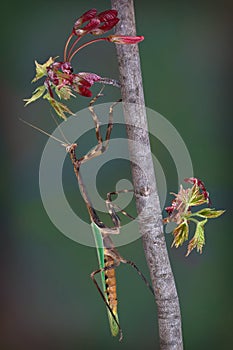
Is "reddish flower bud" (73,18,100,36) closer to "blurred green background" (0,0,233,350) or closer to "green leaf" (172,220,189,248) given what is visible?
"green leaf" (172,220,189,248)

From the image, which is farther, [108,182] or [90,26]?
[108,182]

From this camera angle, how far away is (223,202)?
3.22 feet

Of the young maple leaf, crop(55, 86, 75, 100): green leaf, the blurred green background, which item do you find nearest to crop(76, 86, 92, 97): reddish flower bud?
crop(55, 86, 75, 100): green leaf

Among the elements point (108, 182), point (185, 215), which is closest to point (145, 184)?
point (185, 215)

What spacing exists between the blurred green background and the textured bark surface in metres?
0.32

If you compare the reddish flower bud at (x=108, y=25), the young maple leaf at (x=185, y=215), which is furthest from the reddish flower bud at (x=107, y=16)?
the young maple leaf at (x=185, y=215)

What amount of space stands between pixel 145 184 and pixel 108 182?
12.8 inches

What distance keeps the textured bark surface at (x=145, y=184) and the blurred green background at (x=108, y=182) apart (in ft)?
1.05

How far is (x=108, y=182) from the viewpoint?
0.96 metres

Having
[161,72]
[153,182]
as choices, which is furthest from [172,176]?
[153,182]

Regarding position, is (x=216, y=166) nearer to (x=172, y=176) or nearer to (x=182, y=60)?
(x=172, y=176)

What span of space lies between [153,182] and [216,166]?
0.37 meters

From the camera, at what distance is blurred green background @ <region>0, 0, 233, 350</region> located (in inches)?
36.7

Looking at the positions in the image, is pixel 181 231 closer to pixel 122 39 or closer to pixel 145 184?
pixel 145 184
